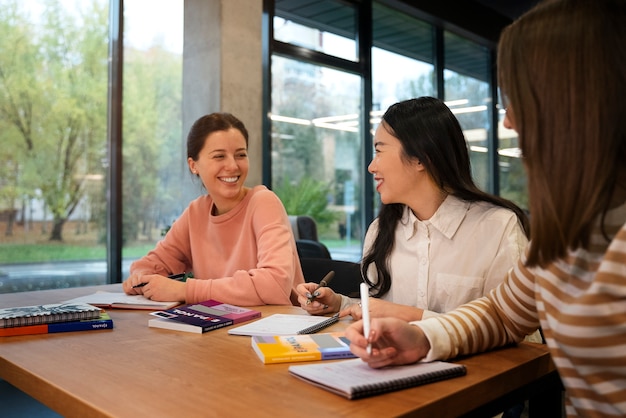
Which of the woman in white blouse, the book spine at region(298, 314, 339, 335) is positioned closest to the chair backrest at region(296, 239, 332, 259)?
the woman in white blouse

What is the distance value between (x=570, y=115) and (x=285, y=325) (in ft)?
2.81

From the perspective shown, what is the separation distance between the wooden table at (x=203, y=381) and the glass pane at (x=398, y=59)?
4.31m

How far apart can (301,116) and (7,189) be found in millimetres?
2461

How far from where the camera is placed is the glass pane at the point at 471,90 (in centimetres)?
677

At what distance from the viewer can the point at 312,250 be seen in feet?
10.3

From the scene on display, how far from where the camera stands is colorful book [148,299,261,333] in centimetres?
140

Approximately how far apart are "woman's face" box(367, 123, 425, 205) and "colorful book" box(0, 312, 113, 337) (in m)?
0.90

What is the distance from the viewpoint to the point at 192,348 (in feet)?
4.03

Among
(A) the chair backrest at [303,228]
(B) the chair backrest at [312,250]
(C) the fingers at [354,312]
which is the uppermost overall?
(A) the chair backrest at [303,228]

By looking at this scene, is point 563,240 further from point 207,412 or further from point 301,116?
point 301,116

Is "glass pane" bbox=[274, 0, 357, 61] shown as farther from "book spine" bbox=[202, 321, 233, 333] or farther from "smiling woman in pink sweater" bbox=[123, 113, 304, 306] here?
"book spine" bbox=[202, 321, 233, 333]

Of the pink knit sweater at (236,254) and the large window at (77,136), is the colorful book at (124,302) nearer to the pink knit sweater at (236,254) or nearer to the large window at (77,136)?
the pink knit sweater at (236,254)

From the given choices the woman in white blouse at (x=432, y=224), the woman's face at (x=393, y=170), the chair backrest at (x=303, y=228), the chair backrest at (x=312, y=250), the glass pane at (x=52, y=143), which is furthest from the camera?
the chair backrest at (x=303, y=228)

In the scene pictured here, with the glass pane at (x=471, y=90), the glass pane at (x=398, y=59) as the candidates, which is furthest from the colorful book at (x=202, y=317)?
the glass pane at (x=471, y=90)
